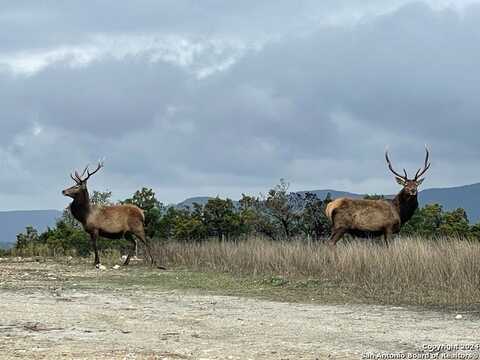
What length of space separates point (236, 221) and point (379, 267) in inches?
500

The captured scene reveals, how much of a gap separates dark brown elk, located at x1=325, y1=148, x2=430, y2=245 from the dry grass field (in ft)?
4.42

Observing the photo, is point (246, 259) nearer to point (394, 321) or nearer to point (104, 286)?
point (104, 286)

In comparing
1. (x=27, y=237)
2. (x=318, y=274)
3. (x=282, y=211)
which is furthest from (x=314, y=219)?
(x=27, y=237)

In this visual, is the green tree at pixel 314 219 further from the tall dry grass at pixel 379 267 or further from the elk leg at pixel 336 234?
the tall dry grass at pixel 379 267

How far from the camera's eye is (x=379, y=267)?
15.4 m

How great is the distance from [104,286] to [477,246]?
23.3 feet

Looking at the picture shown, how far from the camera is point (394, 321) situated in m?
10.5

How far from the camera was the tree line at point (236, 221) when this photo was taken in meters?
27.1

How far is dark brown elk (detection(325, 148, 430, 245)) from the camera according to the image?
65.8 feet

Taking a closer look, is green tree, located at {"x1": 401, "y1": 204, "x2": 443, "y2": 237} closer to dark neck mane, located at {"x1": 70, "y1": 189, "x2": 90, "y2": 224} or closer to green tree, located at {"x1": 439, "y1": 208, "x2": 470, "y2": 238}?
green tree, located at {"x1": 439, "y1": 208, "x2": 470, "y2": 238}

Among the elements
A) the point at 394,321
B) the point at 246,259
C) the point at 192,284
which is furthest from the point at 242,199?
the point at 394,321

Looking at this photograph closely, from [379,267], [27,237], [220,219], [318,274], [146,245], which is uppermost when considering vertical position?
[220,219]

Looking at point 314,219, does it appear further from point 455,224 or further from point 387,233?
point 387,233

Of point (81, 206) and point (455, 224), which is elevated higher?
point (81, 206)
